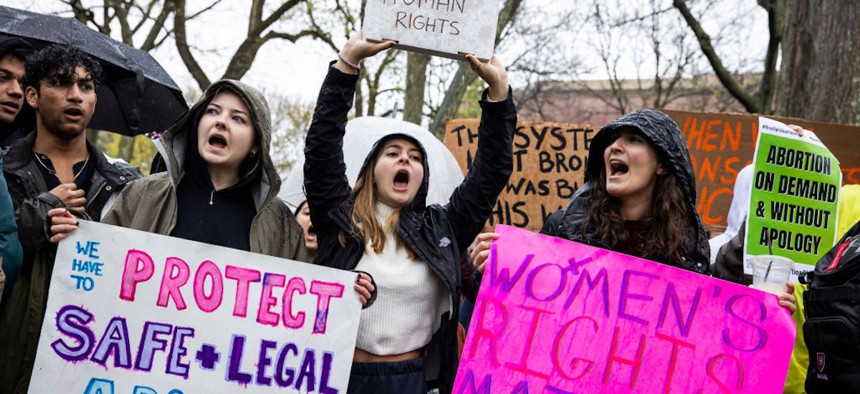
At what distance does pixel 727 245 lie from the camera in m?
3.41

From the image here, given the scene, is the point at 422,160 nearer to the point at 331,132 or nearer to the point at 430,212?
the point at 430,212

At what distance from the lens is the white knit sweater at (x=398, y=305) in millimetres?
2895

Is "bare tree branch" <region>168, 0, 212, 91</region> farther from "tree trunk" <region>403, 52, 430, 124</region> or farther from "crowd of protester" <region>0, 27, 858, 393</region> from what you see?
"crowd of protester" <region>0, 27, 858, 393</region>

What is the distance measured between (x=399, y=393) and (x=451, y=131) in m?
3.64

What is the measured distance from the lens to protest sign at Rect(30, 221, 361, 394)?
8.95 feet

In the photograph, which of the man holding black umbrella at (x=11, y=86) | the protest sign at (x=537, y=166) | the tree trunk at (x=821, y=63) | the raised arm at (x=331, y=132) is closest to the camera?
the raised arm at (x=331, y=132)

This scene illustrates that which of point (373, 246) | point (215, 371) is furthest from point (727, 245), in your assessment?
point (215, 371)

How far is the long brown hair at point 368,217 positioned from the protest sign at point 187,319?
24 centimetres

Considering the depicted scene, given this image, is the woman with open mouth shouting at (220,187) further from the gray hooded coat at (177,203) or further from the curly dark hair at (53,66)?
the curly dark hair at (53,66)

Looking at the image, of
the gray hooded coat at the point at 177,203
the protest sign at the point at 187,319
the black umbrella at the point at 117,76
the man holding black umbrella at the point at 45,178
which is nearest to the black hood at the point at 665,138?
the protest sign at the point at 187,319

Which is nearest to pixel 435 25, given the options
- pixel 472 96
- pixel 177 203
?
pixel 177 203

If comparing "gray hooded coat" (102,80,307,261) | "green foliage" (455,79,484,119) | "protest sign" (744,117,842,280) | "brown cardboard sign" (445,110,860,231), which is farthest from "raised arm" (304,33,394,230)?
"green foliage" (455,79,484,119)

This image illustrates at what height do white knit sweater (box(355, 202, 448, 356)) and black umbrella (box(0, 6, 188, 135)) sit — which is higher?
black umbrella (box(0, 6, 188, 135))

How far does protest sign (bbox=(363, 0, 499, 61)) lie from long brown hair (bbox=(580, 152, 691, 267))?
682 mm
